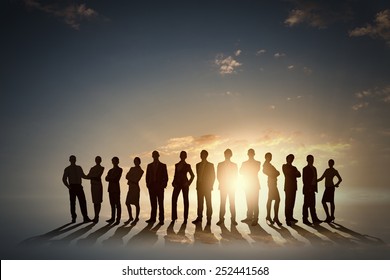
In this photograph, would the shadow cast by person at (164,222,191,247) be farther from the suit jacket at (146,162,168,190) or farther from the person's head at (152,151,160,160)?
the person's head at (152,151,160,160)

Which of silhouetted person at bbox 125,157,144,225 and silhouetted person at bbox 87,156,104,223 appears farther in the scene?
silhouetted person at bbox 87,156,104,223

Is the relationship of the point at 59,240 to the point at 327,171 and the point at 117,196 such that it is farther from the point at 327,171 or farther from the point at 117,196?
the point at 327,171

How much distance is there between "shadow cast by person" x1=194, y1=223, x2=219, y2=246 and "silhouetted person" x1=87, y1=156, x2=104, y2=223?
4441mm

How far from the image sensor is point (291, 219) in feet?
56.3

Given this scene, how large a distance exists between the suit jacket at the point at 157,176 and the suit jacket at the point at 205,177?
135cm

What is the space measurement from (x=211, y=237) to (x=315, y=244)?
3.55 m

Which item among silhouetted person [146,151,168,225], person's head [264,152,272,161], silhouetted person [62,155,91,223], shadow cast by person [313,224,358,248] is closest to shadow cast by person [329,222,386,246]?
shadow cast by person [313,224,358,248]

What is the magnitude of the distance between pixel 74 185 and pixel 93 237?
148 inches

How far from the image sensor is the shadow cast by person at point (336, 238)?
14188 mm

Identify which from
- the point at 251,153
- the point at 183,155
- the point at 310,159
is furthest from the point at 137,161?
the point at 310,159

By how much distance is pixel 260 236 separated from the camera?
14.6 m

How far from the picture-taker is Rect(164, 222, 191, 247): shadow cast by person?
13.5m

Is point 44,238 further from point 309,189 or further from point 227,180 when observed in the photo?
point 309,189

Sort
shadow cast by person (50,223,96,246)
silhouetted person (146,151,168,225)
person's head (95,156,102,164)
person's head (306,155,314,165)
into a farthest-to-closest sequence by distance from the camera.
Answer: person's head (95,156,102,164) < person's head (306,155,314,165) < silhouetted person (146,151,168,225) < shadow cast by person (50,223,96,246)
